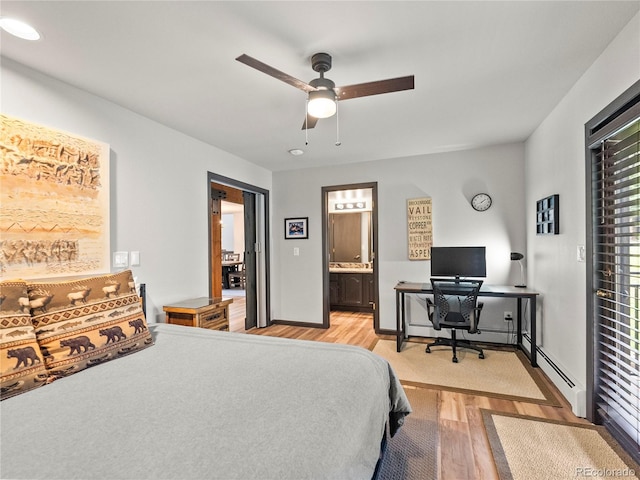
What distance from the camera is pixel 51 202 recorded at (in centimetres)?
212

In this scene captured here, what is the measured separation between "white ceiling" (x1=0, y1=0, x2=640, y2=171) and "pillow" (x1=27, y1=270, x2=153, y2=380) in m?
1.41

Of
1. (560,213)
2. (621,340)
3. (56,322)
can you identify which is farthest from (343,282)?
(56,322)

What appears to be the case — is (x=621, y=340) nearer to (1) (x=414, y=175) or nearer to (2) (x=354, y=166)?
(1) (x=414, y=175)

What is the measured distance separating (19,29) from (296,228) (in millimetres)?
3604

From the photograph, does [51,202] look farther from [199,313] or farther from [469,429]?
[469,429]

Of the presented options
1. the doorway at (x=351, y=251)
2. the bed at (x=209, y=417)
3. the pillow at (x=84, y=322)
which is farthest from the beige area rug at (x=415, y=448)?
the doorway at (x=351, y=251)

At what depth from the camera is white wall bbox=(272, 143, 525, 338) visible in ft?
12.7

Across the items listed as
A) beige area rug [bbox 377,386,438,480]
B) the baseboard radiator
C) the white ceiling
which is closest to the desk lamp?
the baseboard radiator

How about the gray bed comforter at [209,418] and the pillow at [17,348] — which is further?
the pillow at [17,348]

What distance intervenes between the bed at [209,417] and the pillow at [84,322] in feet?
0.17

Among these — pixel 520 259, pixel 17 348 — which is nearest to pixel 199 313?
pixel 17 348

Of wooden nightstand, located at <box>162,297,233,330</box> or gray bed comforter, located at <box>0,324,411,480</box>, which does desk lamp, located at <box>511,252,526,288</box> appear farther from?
wooden nightstand, located at <box>162,297,233,330</box>

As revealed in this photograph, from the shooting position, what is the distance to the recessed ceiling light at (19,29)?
164cm

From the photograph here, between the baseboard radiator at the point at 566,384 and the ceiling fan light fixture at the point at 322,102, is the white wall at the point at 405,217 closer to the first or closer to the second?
the baseboard radiator at the point at 566,384
